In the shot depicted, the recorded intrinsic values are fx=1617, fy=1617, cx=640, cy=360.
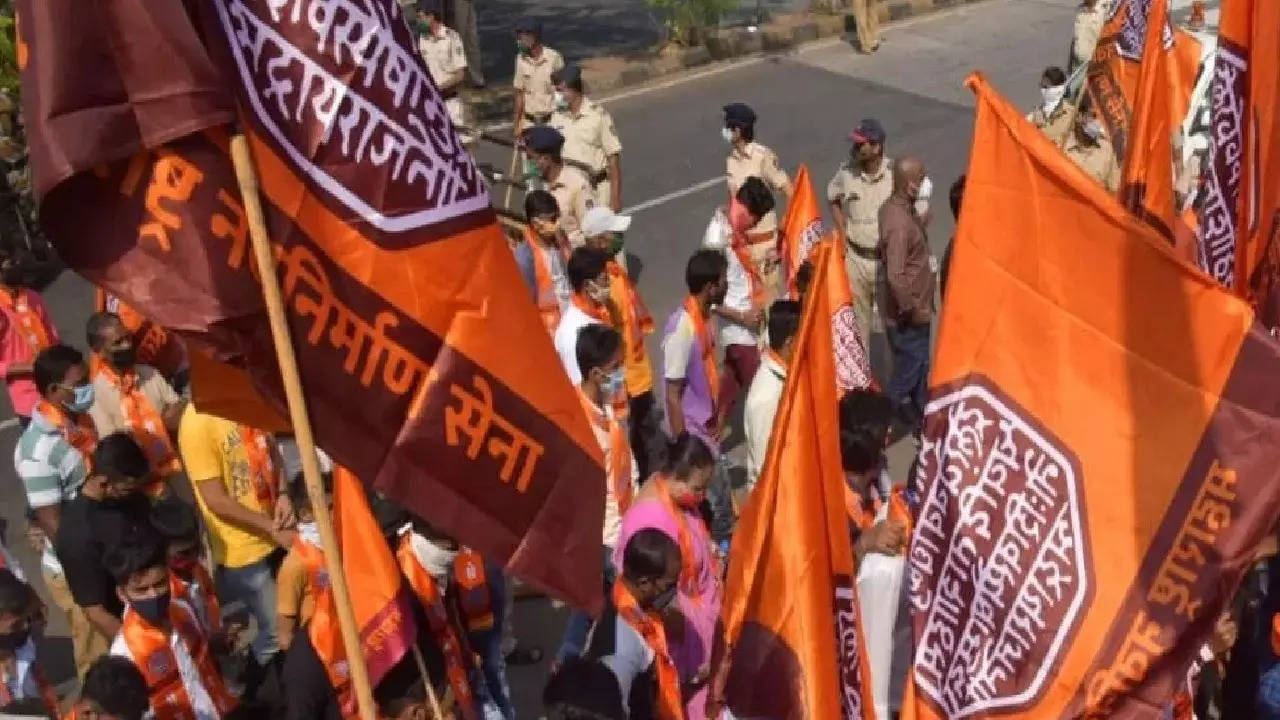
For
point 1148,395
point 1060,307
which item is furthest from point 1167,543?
point 1060,307

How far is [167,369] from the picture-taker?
731 cm

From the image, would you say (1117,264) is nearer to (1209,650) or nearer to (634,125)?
(1209,650)

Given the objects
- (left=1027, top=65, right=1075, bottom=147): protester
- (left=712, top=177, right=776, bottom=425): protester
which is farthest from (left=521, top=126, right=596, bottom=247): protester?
(left=1027, top=65, right=1075, bottom=147): protester

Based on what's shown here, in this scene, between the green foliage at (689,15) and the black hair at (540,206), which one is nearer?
the black hair at (540,206)

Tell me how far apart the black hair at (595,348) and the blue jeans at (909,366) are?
243cm

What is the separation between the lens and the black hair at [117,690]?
4.62 meters

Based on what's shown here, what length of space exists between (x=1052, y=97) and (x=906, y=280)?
3376 mm

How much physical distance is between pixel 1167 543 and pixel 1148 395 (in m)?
0.35

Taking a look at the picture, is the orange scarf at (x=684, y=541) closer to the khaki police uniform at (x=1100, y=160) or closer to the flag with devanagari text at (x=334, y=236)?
the flag with devanagari text at (x=334, y=236)

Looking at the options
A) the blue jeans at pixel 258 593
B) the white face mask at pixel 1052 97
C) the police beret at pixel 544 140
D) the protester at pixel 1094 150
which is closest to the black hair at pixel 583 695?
the blue jeans at pixel 258 593

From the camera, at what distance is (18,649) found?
550 centimetres

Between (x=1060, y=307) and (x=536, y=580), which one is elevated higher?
(x=1060, y=307)

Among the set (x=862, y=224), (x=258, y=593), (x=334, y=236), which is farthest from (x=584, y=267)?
(x=334, y=236)

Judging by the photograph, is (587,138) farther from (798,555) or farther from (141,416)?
(798,555)
